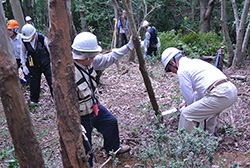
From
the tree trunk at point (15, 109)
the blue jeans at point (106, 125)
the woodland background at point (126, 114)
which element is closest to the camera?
the tree trunk at point (15, 109)

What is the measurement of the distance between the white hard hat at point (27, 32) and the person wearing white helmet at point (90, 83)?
8.69ft

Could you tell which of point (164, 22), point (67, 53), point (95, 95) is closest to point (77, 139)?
point (67, 53)

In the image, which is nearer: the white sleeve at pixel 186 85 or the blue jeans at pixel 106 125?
the blue jeans at pixel 106 125

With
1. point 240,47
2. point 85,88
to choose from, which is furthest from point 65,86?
point 240,47

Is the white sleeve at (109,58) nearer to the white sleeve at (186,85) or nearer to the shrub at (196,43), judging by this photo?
the white sleeve at (186,85)

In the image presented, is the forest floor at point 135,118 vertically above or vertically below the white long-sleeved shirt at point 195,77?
below

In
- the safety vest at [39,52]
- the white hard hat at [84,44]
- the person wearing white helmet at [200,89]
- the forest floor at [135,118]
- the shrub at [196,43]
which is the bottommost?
the forest floor at [135,118]

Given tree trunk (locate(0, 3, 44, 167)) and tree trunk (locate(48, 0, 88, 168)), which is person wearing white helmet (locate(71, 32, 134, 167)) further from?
tree trunk (locate(0, 3, 44, 167))

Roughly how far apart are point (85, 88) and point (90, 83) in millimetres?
181

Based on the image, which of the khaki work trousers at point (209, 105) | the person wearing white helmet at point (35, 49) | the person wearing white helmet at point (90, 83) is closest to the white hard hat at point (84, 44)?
the person wearing white helmet at point (90, 83)

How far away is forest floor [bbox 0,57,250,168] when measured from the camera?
411 cm

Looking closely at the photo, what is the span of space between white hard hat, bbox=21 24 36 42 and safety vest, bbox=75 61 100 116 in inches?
113

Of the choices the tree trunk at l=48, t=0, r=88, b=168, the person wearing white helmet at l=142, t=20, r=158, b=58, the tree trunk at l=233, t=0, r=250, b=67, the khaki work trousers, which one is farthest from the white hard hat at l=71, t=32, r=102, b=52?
the person wearing white helmet at l=142, t=20, r=158, b=58

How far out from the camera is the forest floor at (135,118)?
4.11 metres
